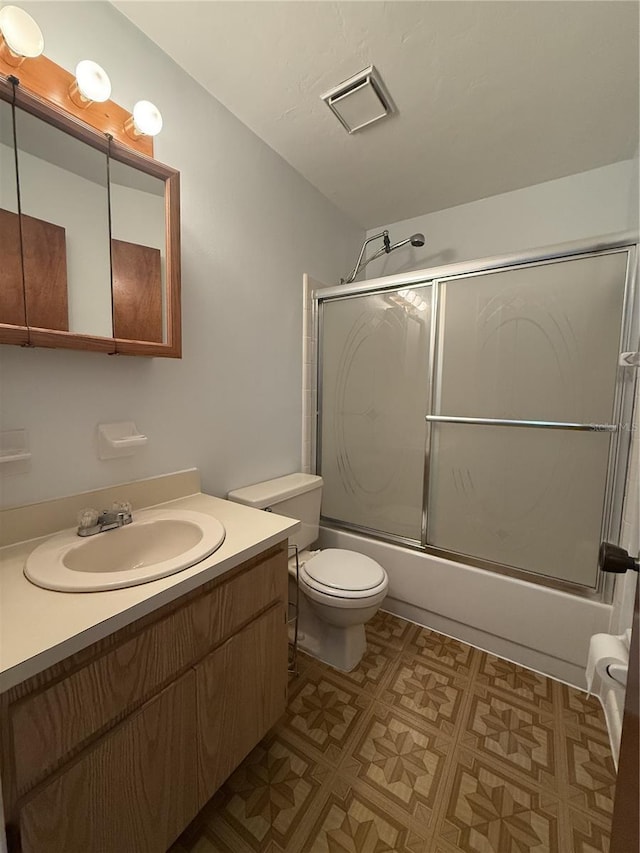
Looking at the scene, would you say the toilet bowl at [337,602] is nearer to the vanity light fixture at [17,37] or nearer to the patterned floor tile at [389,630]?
the patterned floor tile at [389,630]

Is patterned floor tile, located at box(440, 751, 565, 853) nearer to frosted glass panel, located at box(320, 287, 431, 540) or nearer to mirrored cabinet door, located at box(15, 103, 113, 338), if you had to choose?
frosted glass panel, located at box(320, 287, 431, 540)

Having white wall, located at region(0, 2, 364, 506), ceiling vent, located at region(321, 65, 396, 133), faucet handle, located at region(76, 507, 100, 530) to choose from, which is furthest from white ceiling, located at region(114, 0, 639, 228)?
faucet handle, located at region(76, 507, 100, 530)

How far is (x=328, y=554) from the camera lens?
169 cm

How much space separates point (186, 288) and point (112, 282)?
0.33 meters

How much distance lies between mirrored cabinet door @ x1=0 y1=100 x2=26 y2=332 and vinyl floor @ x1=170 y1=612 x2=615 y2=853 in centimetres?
148

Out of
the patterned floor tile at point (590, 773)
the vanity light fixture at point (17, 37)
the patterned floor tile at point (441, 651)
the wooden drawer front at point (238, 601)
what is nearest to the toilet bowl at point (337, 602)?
the patterned floor tile at point (441, 651)

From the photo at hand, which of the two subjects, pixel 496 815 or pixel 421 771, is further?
pixel 421 771

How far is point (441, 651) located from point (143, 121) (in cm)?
235

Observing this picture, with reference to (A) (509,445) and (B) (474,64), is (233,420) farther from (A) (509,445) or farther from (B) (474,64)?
(B) (474,64)

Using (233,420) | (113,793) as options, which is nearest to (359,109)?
(233,420)

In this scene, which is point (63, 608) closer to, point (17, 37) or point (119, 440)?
point (119, 440)

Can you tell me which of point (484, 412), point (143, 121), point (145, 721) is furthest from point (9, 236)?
point (484, 412)

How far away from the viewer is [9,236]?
2.81 ft

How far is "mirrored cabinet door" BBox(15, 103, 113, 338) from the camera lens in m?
0.89
